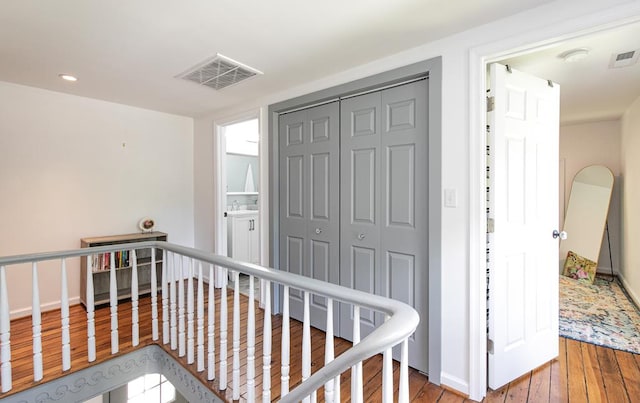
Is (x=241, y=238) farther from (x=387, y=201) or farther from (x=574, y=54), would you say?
(x=574, y=54)

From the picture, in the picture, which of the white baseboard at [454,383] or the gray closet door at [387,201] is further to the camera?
the gray closet door at [387,201]

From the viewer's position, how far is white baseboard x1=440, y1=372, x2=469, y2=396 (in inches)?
71.2

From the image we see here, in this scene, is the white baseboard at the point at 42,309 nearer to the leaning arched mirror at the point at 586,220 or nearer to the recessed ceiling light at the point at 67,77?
the recessed ceiling light at the point at 67,77

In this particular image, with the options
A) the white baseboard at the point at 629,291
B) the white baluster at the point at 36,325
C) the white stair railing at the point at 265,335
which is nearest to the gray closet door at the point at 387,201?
the white stair railing at the point at 265,335

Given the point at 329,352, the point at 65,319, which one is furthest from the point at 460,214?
the point at 65,319

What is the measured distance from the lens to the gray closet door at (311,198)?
2.54 m

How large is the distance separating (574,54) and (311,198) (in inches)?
87.0

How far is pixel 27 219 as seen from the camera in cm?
287

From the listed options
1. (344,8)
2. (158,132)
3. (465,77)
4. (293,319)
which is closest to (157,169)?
(158,132)

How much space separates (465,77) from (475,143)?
16.1 inches

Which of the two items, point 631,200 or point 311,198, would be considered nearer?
point 311,198

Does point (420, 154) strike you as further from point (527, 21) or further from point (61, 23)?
point (61, 23)

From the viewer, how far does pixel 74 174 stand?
10.3 feet

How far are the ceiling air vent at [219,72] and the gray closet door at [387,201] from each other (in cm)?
88
